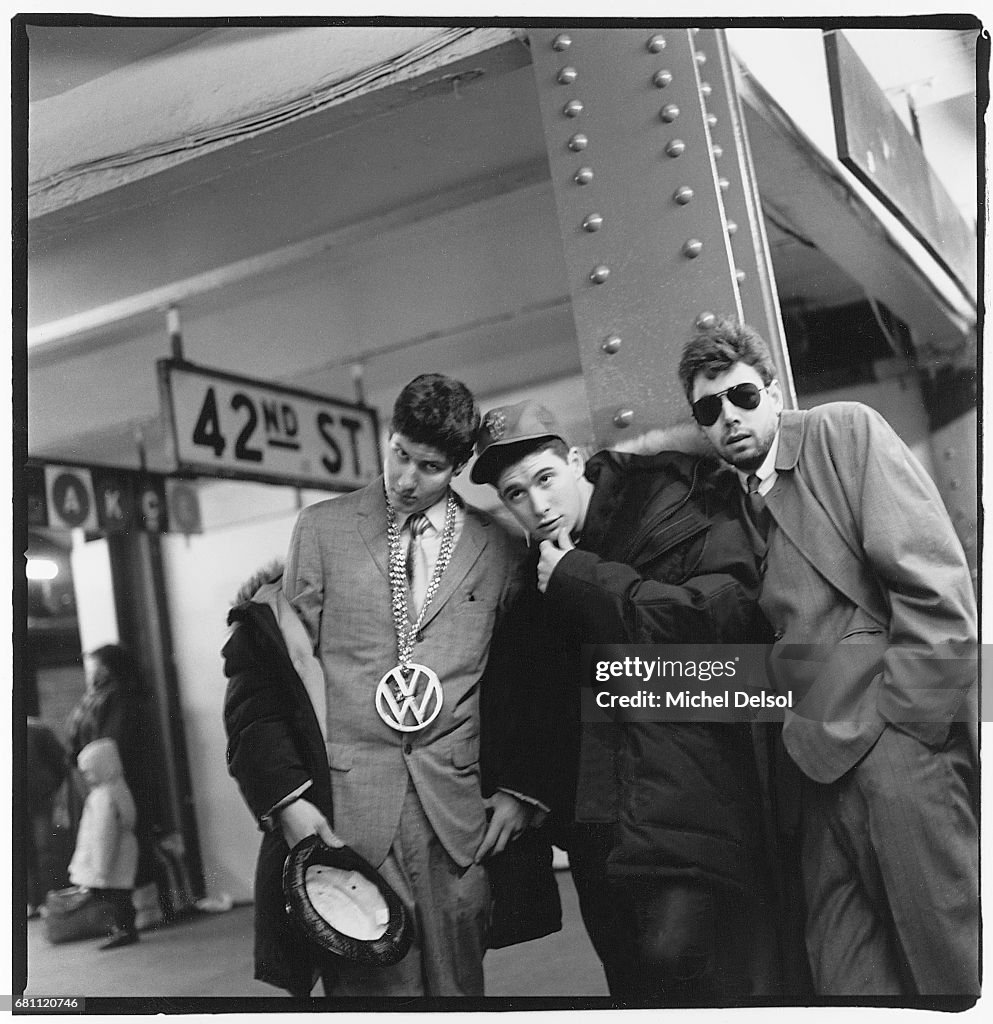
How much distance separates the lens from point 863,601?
8.30 ft

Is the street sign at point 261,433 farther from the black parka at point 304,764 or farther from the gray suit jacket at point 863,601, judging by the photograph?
the gray suit jacket at point 863,601

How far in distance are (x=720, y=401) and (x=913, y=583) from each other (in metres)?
0.57

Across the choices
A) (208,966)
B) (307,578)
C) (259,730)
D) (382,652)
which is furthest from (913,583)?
(208,966)

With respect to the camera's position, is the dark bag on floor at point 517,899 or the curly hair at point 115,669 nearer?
the dark bag on floor at point 517,899

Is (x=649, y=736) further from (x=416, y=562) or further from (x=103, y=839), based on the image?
(x=103, y=839)

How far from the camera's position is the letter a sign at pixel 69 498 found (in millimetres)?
2750

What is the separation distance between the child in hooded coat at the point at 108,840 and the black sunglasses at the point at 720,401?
5.05 feet

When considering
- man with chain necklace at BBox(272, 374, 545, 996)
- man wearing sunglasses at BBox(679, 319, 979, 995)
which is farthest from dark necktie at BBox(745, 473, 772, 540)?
man with chain necklace at BBox(272, 374, 545, 996)

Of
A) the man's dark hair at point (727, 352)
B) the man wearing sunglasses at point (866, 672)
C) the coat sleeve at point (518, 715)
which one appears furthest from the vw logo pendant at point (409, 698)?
the man's dark hair at point (727, 352)

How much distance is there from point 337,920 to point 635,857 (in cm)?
66

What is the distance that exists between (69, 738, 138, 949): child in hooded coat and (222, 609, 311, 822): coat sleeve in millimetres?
279

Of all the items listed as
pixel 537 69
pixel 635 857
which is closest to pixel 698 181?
pixel 537 69

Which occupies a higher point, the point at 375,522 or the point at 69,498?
the point at 69,498

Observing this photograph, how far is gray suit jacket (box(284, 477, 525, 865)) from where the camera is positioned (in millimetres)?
2568
